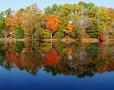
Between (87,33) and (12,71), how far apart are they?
126 ft

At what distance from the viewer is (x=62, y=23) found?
49969mm

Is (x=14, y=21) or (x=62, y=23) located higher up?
(x=14, y=21)

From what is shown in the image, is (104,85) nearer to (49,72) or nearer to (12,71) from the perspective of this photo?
(49,72)

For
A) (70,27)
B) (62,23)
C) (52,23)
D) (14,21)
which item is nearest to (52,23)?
(52,23)

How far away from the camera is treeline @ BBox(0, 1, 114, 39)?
4409 centimetres

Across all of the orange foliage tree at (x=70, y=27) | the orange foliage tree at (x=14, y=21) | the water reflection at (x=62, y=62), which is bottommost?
the water reflection at (x=62, y=62)

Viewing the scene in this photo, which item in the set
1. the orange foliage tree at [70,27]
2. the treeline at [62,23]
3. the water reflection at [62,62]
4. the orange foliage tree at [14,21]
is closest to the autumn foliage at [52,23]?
the treeline at [62,23]

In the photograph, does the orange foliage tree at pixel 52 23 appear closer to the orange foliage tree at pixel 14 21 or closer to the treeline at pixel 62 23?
the treeline at pixel 62 23

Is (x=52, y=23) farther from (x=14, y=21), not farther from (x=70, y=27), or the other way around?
(x=14, y=21)

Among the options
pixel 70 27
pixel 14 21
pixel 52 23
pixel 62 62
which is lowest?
pixel 62 62

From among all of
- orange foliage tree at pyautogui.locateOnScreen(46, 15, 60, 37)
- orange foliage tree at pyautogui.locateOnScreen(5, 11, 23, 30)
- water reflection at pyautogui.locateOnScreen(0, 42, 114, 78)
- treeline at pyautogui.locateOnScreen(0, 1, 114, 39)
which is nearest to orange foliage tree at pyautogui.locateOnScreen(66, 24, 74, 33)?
treeline at pyautogui.locateOnScreen(0, 1, 114, 39)

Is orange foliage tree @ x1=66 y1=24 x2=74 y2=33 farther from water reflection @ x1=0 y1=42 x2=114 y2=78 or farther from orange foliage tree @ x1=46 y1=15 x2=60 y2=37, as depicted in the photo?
water reflection @ x1=0 y1=42 x2=114 y2=78

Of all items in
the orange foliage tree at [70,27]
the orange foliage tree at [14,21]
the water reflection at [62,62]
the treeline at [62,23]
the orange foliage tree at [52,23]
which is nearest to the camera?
the water reflection at [62,62]

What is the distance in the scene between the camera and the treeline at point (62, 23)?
4409 cm
